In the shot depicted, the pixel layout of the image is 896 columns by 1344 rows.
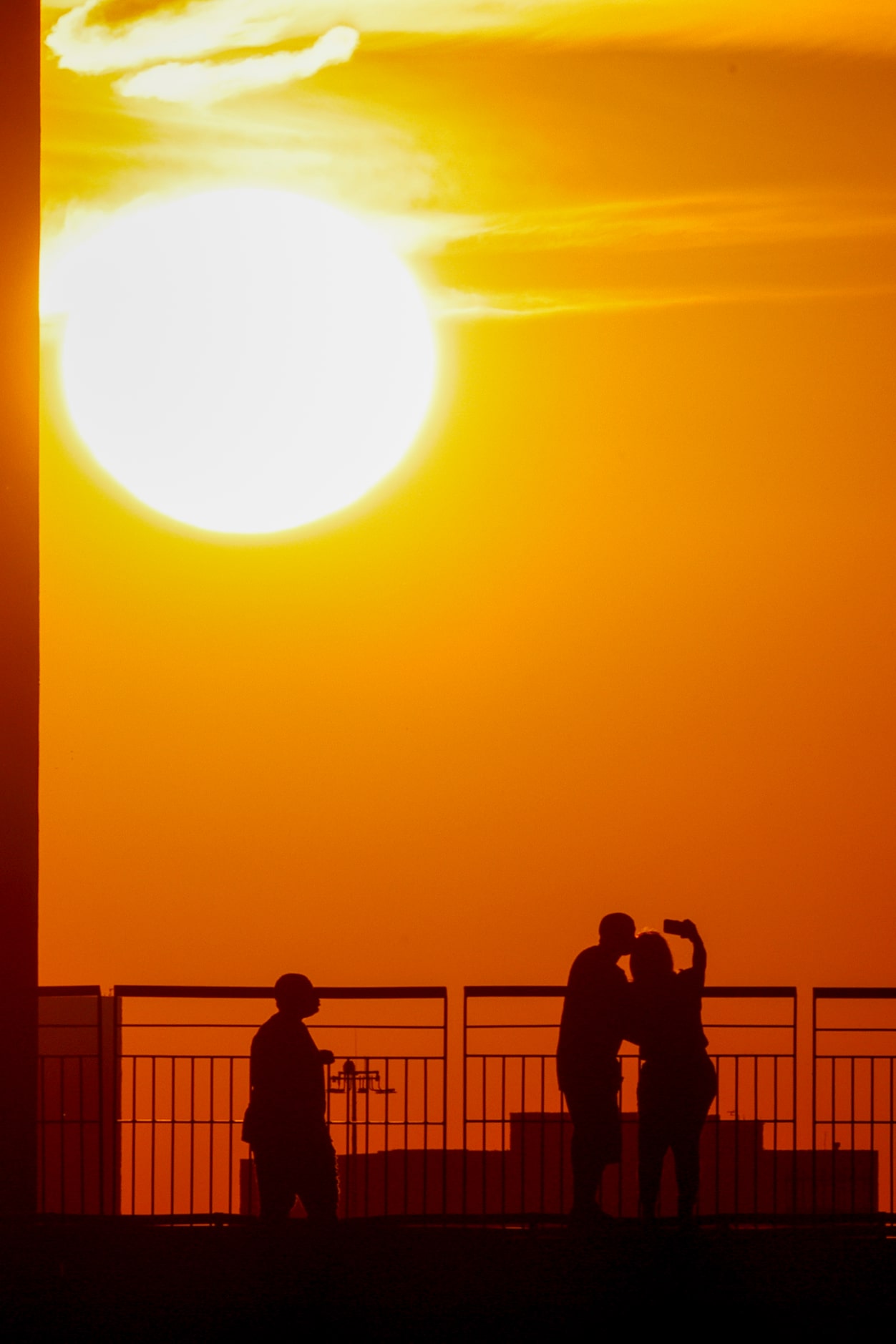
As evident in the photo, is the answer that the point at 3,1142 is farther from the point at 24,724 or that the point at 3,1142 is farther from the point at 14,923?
the point at 24,724

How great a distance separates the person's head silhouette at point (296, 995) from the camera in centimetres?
969

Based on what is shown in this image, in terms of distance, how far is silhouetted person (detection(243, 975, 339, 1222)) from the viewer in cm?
952

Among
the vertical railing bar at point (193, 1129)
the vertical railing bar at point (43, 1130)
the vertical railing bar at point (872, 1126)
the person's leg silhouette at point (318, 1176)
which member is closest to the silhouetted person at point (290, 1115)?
the person's leg silhouette at point (318, 1176)

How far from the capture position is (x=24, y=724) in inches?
384

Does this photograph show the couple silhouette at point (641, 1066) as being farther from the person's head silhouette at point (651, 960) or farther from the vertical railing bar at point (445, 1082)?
the vertical railing bar at point (445, 1082)

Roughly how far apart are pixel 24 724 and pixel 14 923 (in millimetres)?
1057

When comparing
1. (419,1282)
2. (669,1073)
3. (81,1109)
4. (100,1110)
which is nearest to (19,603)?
(419,1282)

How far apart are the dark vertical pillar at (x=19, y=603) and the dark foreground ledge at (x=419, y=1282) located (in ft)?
2.96

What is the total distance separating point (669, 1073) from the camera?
9.86 meters

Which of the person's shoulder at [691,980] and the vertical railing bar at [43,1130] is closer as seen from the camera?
the person's shoulder at [691,980]

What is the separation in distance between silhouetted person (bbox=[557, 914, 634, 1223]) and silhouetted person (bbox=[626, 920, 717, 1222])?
0.41 ft

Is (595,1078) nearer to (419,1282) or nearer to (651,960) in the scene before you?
(651,960)

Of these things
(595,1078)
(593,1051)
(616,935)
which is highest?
(616,935)

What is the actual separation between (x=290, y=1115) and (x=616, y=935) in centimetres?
200
